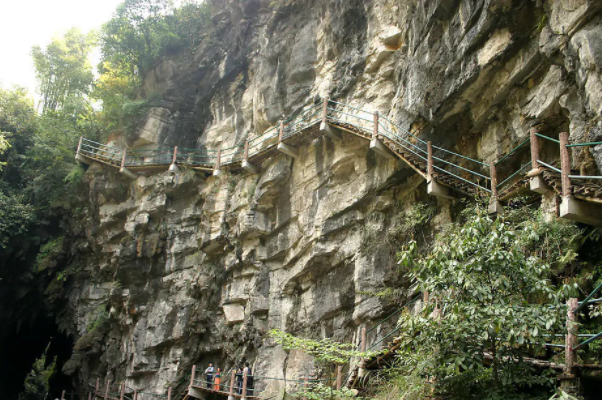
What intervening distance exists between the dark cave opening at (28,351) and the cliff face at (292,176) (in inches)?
80.6

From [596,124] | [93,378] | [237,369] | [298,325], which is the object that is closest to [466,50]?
[596,124]

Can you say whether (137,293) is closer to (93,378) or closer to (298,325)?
(93,378)

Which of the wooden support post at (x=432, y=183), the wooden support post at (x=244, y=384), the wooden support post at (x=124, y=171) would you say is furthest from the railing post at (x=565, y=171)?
the wooden support post at (x=124, y=171)

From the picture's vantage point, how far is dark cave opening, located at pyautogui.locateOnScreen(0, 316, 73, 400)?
896 inches

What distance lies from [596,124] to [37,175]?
22.5 meters

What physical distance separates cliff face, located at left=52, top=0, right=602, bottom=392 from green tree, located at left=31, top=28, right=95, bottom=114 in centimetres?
755

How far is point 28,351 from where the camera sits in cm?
2394

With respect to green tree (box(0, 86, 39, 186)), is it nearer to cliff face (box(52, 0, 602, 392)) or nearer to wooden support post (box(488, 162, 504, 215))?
cliff face (box(52, 0, 602, 392))

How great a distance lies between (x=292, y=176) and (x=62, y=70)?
63.8 ft

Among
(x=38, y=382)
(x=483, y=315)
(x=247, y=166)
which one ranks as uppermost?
(x=247, y=166)

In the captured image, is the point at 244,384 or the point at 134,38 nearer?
the point at 244,384

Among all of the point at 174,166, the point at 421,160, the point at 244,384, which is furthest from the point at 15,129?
the point at 421,160

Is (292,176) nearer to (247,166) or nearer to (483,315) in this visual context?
(247,166)

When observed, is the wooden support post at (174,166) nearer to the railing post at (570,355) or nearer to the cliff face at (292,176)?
the cliff face at (292,176)
